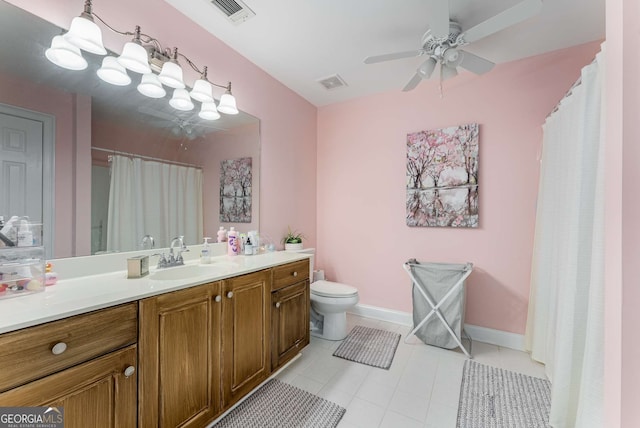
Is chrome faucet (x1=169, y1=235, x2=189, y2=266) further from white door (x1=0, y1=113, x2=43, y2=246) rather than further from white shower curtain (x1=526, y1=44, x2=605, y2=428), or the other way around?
white shower curtain (x1=526, y1=44, x2=605, y2=428)

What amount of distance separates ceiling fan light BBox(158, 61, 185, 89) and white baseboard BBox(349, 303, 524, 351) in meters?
2.78

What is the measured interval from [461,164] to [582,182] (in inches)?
46.6

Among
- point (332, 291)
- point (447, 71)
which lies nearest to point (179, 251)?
point (332, 291)

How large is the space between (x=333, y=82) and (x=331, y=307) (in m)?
2.27

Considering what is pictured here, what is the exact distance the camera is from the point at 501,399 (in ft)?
5.35

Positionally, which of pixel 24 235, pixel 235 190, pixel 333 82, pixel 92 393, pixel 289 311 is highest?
pixel 333 82

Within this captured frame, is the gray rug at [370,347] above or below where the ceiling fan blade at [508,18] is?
below

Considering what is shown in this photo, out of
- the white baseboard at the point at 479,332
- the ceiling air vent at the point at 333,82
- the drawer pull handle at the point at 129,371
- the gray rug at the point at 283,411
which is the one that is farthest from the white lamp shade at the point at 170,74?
the white baseboard at the point at 479,332

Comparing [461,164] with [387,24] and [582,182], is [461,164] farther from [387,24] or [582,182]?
[387,24]

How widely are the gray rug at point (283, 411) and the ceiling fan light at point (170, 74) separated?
6.73ft

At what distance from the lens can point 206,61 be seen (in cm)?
194

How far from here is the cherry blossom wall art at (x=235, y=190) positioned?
2109mm

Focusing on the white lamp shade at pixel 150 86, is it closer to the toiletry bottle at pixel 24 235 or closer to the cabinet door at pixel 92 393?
the toiletry bottle at pixel 24 235

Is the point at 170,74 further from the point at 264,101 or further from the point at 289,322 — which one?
the point at 289,322
